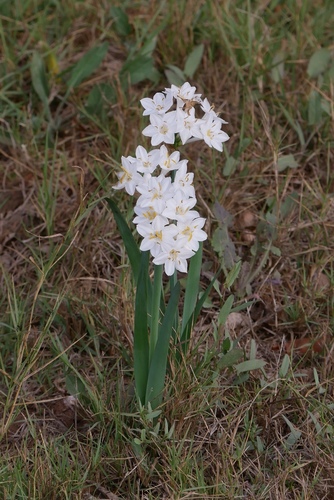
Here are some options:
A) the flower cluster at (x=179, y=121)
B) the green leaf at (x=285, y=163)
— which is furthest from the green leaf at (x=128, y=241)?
the green leaf at (x=285, y=163)

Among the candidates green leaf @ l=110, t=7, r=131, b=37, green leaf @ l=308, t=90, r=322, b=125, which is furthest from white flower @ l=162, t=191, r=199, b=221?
green leaf @ l=110, t=7, r=131, b=37

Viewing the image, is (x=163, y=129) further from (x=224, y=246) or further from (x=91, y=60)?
(x=91, y=60)

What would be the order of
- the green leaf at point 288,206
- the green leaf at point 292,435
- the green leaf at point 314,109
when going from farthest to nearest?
the green leaf at point 314,109, the green leaf at point 288,206, the green leaf at point 292,435

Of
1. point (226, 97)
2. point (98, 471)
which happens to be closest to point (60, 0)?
point (226, 97)

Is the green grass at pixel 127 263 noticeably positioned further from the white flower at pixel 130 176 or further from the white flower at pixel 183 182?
the white flower at pixel 183 182

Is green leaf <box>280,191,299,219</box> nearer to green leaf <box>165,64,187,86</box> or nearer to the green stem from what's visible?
green leaf <box>165,64,187,86</box>
